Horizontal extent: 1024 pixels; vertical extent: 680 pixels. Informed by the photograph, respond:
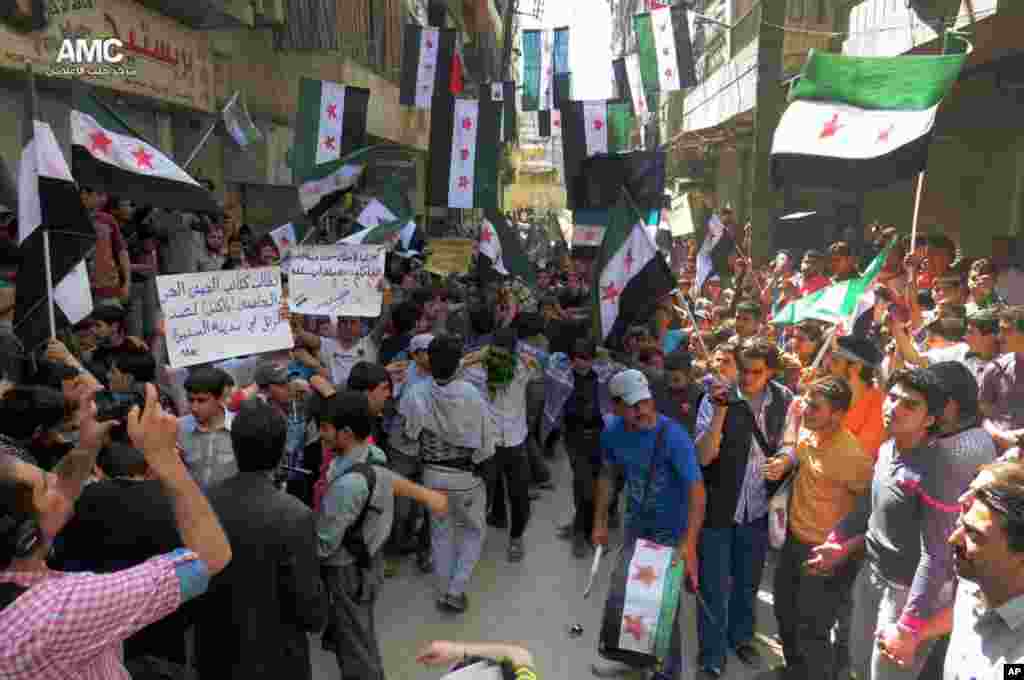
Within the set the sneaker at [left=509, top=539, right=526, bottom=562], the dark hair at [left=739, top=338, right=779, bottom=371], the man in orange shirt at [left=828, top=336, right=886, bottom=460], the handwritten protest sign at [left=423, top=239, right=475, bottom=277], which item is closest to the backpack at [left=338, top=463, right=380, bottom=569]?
the dark hair at [left=739, top=338, right=779, bottom=371]

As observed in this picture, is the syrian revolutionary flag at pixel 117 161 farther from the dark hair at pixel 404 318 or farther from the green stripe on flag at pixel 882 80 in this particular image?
the green stripe on flag at pixel 882 80

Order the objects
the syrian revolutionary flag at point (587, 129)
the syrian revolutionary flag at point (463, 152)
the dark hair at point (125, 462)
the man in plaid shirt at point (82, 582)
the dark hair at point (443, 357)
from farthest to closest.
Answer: the syrian revolutionary flag at point (587, 129) < the syrian revolutionary flag at point (463, 152) < the dark hair at point (443, 357) < the dark hair at point (125, 462) < the man in plaid shirt at point (82, 582)

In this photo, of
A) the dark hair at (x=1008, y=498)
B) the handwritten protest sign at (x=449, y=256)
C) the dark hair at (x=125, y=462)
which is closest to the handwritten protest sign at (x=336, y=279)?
the dark hair at (x=125, y=462)

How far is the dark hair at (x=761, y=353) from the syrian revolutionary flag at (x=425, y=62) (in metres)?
9.89

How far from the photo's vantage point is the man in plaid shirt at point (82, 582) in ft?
5.52

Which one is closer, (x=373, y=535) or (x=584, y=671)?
(x=373, y=535)

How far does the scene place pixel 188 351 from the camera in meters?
4.16

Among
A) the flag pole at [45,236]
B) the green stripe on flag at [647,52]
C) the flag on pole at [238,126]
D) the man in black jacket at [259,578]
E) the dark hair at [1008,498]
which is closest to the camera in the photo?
the dark hair at [1008,498]

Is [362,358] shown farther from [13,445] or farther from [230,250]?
[230,250]

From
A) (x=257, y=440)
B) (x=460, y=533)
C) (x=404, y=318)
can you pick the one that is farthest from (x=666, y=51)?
(x=257, y=440)

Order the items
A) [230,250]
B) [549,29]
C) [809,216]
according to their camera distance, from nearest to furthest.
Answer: [230,250] < [809,216] < [549,29]

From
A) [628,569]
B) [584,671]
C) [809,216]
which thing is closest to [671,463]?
[628,569]

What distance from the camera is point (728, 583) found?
404 cm

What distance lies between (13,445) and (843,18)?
18.1m
